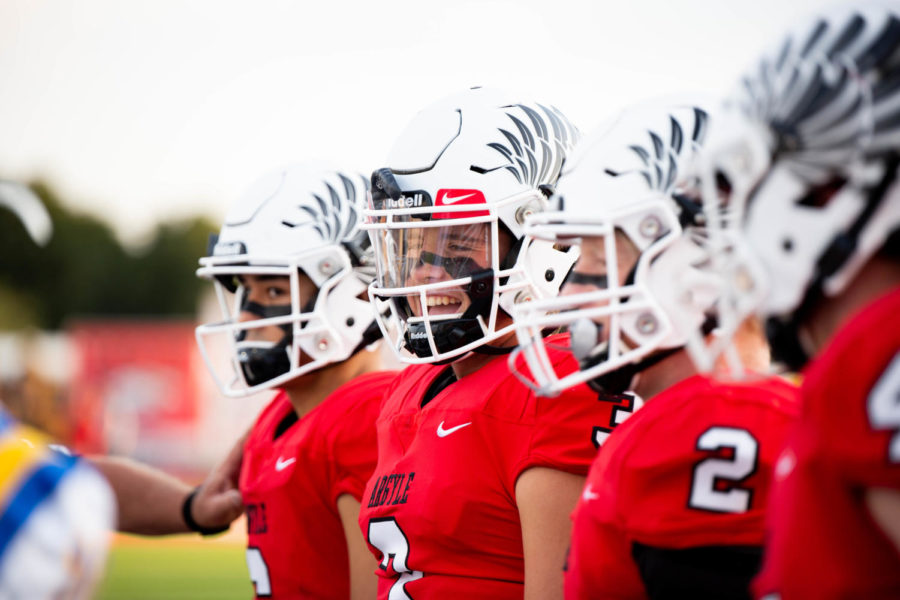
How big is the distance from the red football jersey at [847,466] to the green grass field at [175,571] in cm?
692

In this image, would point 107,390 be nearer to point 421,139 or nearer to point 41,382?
point 41,382

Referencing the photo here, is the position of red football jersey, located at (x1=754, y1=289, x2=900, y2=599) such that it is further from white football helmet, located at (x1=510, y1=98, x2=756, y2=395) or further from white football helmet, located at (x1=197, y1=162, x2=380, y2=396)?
white football helmet, located at (x1=197, y1=162, x2=380, y2=396)

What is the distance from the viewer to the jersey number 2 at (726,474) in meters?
1.80

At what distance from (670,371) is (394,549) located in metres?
0.85

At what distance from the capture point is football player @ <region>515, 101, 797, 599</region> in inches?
70.8

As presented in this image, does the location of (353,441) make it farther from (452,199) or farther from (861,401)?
(861,401)

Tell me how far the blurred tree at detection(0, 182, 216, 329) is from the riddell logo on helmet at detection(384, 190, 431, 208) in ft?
133

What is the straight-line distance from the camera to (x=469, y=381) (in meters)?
2.67

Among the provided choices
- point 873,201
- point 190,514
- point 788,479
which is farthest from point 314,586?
point 873,201

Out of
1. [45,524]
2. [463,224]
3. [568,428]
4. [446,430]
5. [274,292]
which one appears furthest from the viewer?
[274,292]

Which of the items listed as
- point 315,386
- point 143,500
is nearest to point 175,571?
point 143,500

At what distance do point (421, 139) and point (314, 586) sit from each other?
1.28m

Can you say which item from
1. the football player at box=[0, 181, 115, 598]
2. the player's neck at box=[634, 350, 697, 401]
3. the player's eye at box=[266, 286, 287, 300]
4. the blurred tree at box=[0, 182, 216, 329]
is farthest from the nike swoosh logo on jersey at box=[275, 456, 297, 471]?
the blurred tree at box=[0, 182, 216, 329]

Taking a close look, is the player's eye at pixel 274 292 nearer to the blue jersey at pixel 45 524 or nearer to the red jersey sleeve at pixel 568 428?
the red jersey sleeve at pixel 568 428
